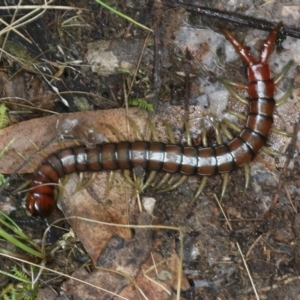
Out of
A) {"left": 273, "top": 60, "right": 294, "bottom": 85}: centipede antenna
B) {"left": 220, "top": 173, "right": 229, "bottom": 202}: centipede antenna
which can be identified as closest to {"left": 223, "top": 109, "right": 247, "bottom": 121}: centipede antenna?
{"left": 273, "top": 60, "right": 294, "bottom": 85}: centipede antenna

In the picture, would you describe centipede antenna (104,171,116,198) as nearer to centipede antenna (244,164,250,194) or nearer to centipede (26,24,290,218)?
centipede (26,24,290,218)

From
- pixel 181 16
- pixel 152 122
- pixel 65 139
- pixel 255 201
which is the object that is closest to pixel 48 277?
pixel 65 139

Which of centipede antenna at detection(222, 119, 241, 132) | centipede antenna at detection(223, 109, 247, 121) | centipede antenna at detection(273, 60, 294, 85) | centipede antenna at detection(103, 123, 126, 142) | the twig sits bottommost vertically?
centipede antenna at detection(103, 123, 126, 142)

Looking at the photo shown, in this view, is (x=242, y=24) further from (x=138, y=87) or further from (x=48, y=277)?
(x=48, y=277)

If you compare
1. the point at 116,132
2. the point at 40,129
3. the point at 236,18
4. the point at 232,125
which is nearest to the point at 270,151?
the point at 232,125

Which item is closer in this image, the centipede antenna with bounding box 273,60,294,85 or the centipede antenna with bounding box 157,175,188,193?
the centipede antenna with bounding box 273,60,294,85

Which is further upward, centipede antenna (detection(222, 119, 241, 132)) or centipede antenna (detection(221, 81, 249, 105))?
centipede antenna (detection(221, 81, 249, 105))
